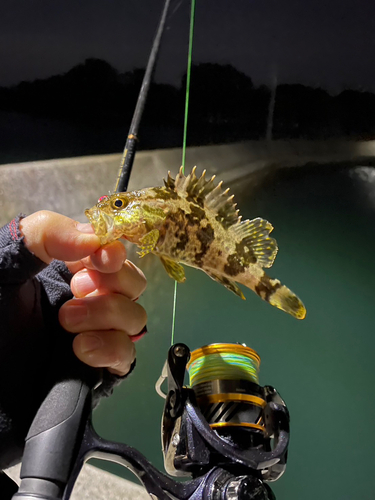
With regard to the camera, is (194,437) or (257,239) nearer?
(194,437)

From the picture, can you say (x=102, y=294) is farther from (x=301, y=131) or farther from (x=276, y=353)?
(x=301, y=131)

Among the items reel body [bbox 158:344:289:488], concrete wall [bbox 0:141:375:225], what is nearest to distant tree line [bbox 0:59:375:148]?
concrete wall [bbox 0:141:375:225]

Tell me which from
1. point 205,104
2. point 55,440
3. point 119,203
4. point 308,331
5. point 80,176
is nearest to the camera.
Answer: point 55,440

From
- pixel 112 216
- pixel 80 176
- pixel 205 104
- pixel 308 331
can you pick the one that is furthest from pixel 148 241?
pixel 205 104

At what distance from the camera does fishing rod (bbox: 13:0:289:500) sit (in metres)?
0.52

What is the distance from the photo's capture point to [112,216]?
24.0 inches

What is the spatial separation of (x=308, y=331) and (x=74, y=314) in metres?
Result: 1.37

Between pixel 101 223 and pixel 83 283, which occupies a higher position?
pixel 101 223

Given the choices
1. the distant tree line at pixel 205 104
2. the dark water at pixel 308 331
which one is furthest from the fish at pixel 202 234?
the distant tree line at pixel 205 104

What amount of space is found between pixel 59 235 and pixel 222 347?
37cm

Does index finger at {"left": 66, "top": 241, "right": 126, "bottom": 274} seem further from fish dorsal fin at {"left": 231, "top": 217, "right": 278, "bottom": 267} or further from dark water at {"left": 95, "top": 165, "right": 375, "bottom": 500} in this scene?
dark water at {"left": 95, "top": 165, "right": 375, "bottom": 500}

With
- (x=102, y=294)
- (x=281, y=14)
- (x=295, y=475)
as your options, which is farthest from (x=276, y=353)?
(x=281, y=14)

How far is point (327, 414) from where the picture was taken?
1.63 m

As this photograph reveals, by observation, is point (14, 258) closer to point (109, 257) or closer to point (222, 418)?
point (109, 257)
